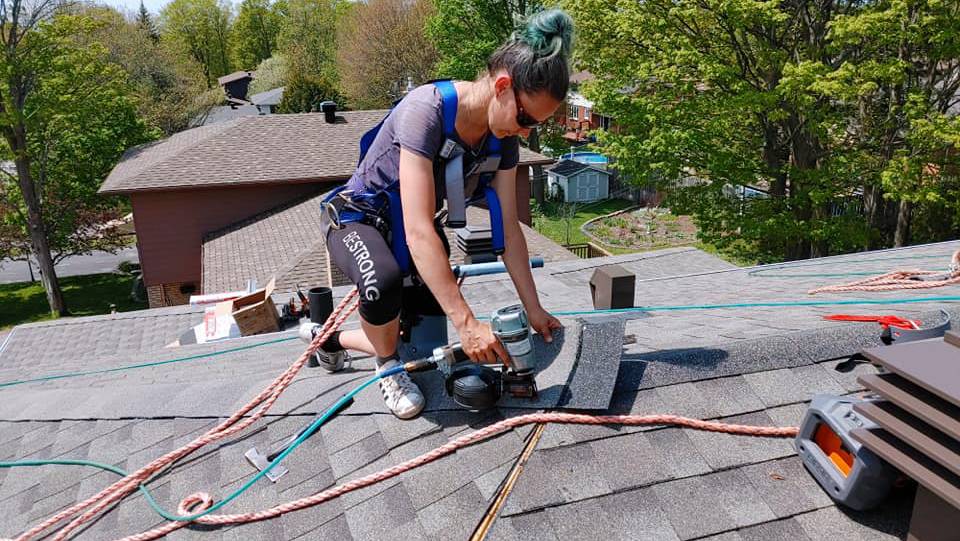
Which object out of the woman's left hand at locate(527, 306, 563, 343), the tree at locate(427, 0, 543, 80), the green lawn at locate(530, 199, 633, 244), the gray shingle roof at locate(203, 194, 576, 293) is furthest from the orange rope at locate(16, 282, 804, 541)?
the tree at locate(427, 0, 543, 80)

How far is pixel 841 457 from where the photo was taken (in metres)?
2.01

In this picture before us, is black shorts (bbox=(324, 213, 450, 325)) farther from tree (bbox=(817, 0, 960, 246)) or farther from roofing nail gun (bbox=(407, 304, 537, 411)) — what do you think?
tree (bbox=(817, 0, 960, 246))

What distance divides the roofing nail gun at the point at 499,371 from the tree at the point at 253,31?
71.0 metres

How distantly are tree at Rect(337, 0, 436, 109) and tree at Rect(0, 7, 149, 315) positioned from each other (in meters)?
14.8

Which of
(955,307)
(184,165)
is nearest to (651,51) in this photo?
(184,165)

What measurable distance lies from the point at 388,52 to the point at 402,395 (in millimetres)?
38086

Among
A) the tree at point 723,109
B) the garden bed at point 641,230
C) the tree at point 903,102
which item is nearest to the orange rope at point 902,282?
the tree at point 903,102

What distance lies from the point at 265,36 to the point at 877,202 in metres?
63.3

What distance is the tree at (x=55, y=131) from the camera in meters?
21.2

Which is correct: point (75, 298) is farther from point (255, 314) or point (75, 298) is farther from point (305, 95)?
point (255, 314)

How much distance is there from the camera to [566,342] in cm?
288

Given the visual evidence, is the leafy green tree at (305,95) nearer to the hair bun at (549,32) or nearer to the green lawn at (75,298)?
the green lawn at (75,298)

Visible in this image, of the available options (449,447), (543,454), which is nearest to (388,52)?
(449,447)

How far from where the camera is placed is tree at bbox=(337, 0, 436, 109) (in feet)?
124
